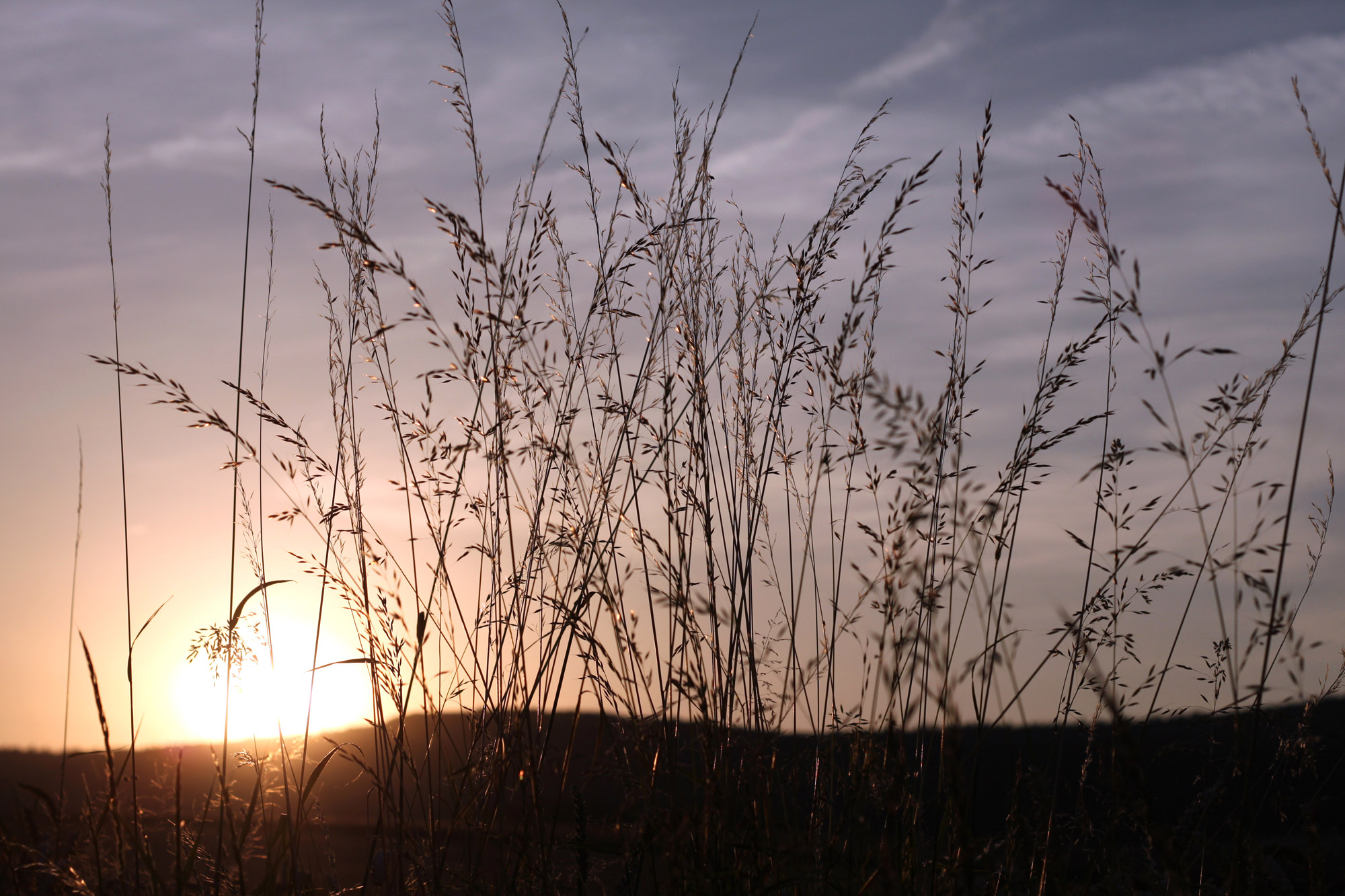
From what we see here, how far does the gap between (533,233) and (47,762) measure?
9.19ft

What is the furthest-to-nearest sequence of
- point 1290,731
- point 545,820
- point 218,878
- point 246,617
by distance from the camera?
1. point 246,617
2. point 1290,731
3. point 545,820
4. point 218,878

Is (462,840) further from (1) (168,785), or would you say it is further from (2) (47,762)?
(2) (47,762)

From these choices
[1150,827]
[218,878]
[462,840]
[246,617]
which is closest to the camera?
[1150,827]

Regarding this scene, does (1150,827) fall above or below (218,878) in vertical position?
above

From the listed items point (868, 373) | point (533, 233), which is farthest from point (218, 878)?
point (868, 373)

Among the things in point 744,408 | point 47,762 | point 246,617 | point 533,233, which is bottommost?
point 47,762

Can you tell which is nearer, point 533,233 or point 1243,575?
point 1243,575

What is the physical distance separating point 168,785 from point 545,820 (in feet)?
3.26

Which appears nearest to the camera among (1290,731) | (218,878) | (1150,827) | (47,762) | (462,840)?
(1150,827)

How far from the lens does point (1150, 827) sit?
3.50ft

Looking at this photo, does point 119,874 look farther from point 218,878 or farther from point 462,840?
point 462,840

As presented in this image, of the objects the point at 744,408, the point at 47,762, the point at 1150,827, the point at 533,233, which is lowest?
the point at 47,762

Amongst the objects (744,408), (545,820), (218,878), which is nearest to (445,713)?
(545,820)

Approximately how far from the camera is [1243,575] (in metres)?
1.54
